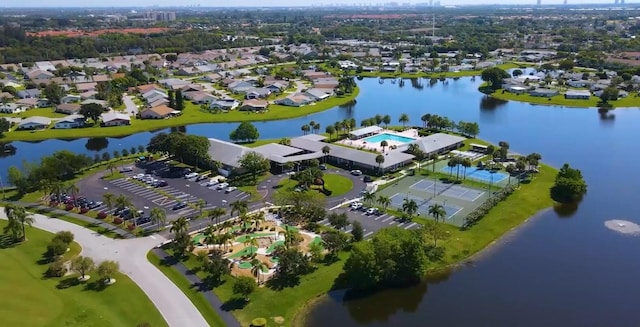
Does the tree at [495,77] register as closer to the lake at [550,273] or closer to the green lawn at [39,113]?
the lake at [550,273]

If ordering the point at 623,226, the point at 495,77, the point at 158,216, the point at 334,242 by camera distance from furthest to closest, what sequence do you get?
the point at 495,77, the point at 623,226, the point at 158,216, the point at 334,242

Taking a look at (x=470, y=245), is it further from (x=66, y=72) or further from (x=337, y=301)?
(x=66, y=72)

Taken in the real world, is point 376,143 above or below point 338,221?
above

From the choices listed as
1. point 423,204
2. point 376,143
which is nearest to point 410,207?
point 423,204

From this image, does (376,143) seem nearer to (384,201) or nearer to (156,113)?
(384,201)

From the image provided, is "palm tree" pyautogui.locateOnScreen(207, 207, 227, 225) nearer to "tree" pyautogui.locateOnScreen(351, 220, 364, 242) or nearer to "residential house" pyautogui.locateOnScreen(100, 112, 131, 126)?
"tree" pyautogui.locateOnScreen(351, 220, 364, 242)

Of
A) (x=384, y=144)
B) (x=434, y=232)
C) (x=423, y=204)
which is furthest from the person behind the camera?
(x=384, y=144)

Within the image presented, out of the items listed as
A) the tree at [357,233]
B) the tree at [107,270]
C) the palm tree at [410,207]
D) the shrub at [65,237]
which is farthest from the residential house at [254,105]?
the tree at [107,270]
